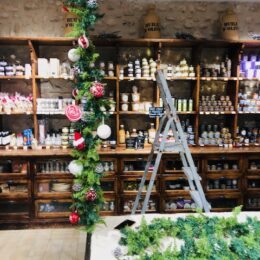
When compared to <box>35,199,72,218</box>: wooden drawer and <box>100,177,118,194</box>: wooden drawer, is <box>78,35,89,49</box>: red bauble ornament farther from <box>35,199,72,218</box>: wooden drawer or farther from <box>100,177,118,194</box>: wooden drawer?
<box>35,199,72,218</box>: wooden drawer

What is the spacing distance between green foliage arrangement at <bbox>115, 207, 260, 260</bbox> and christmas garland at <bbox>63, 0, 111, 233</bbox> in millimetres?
444

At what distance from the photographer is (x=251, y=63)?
16.0 feet

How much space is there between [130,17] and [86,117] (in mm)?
2825

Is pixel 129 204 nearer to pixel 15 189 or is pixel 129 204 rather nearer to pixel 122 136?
pixel 122 136

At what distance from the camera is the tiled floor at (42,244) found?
3.64 meters

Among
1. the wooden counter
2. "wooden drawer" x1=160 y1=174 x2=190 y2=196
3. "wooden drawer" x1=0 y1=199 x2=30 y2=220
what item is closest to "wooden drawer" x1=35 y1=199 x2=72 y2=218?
"wooden drawer" x1=0 y1=199 x2=30 y2=220

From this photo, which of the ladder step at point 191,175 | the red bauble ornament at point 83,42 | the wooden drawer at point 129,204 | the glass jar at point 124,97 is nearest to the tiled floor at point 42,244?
the wooden drawer at point 129,204

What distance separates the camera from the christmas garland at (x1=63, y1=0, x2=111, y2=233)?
2600 millimetres

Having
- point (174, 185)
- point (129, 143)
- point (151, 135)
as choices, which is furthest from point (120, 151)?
point (174, 185)

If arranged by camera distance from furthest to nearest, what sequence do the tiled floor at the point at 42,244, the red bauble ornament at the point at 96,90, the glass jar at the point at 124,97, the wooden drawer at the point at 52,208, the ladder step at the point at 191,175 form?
1. the glass jar at the point at 124,97
2. the wooden drawer at the point at 52,208
3. the tiled floor at the point at 42,244
4. the ladder step at the point at 191,175
5. the red bauble ornament at the point at 96,90

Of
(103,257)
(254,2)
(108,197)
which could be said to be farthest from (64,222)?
(254,2)

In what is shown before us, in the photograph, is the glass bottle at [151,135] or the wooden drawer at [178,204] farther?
the glass bottle at [151,135]

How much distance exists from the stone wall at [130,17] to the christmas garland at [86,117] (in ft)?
7.60

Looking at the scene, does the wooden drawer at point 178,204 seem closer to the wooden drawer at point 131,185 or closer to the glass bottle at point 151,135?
the wooden drawer at point 131,185
